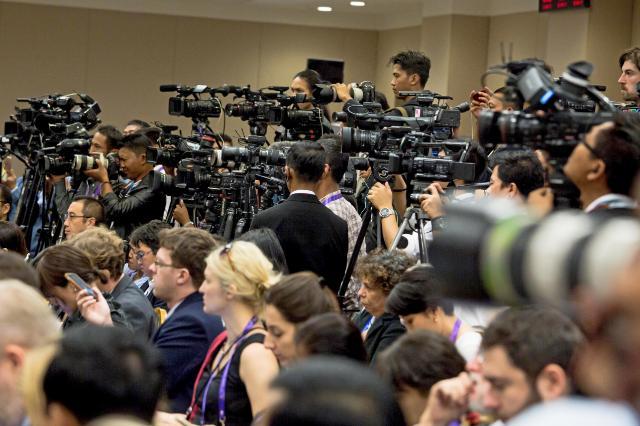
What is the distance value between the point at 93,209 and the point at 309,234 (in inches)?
58.8

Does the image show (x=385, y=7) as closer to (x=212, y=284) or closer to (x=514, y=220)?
(x=212, y=284)

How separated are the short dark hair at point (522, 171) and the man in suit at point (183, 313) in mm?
1024

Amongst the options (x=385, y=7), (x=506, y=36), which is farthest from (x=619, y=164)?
(x=385, y=7)

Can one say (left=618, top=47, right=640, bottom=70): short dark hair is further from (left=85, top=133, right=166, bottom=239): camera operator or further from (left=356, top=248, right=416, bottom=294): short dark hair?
(left=85, top=133, right=166, bottom=239): camera operator

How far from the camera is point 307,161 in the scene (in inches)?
196

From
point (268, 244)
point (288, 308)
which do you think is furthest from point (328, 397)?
point (268, 244)

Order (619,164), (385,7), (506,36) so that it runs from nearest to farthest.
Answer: (619,164), (506,36), (385,7)

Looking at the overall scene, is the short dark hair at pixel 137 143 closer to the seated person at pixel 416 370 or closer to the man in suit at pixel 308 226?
the man in suit at pixel 308 226

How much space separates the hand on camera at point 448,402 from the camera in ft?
7.72

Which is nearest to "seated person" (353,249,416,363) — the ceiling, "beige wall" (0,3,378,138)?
the ceiling

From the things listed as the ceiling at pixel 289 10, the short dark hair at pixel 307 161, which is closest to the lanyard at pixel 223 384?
the short dark hair at pixel 307 161

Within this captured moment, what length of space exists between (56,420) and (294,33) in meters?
12.5

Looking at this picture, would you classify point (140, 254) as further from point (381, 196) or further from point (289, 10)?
point (289, 10)

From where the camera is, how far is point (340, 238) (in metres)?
4.88
